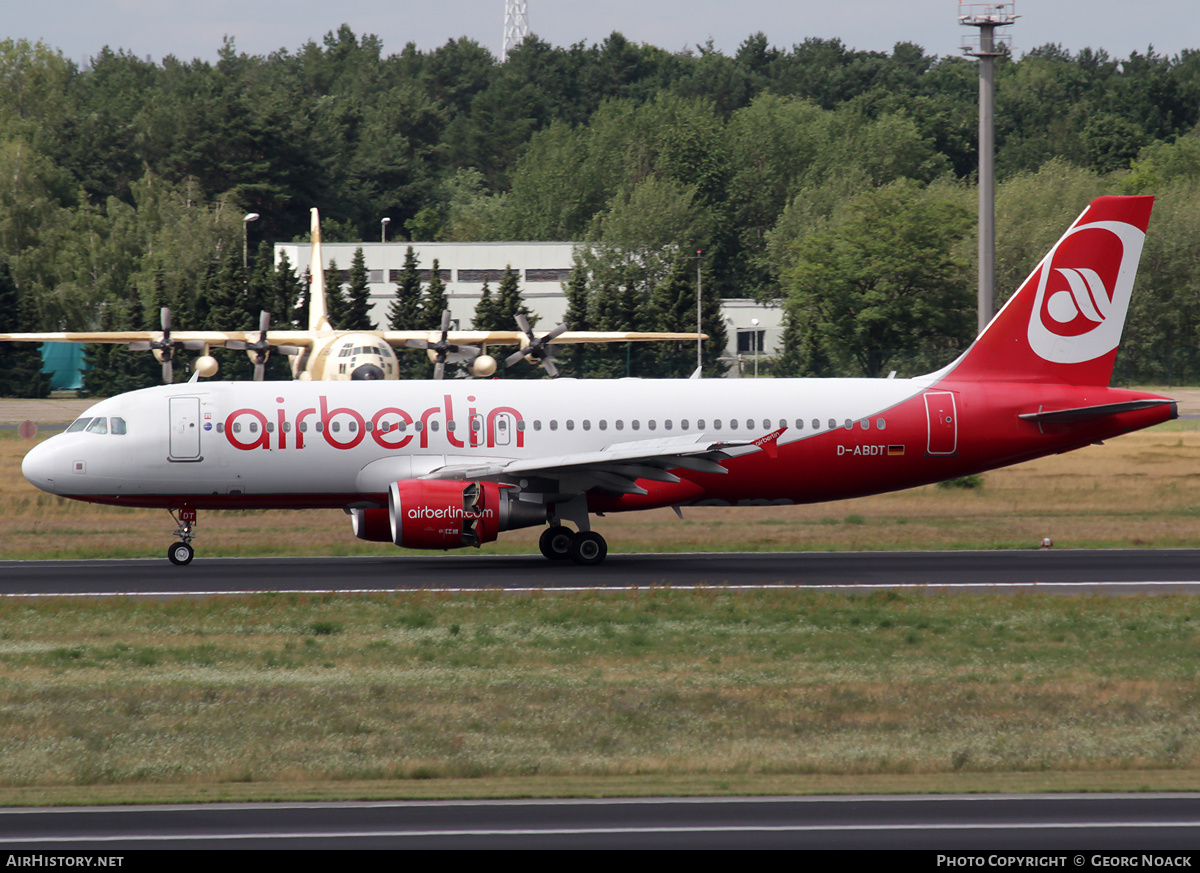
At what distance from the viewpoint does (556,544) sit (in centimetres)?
2903

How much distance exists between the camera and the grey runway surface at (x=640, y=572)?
2528cm

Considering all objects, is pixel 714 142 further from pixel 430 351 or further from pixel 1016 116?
pixel 430 351

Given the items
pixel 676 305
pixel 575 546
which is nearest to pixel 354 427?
pixel 575 546

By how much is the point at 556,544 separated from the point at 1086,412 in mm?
11622

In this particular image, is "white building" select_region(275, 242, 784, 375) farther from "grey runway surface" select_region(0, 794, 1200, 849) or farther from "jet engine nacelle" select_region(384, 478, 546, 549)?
"grey runway surface" select_region(0, 794, 1200, 849)

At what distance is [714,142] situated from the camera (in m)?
130

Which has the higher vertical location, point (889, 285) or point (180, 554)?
point (889, 285)

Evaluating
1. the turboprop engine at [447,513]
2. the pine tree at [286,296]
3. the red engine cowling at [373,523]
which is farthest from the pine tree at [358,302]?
the turboprop engine at [447,513]

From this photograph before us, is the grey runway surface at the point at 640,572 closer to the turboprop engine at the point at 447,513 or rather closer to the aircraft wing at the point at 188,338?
the turboprop engine at the point at 447,513

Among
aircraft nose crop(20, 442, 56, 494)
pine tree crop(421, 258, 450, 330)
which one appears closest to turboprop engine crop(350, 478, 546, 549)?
aircraft nose crop(20, 442, 56, 494)

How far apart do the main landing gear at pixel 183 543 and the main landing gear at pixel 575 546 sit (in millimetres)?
7510

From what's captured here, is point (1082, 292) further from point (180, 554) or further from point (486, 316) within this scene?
point (486, 316)

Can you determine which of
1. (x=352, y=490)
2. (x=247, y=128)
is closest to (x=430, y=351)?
(x=352, y=490)

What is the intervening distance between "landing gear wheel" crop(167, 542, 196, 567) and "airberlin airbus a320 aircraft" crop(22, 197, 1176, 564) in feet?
1.04
